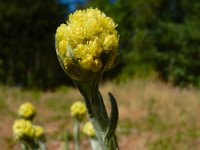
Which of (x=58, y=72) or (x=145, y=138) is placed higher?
(x=58, y=72)

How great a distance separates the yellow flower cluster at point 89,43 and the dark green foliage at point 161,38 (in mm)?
20064

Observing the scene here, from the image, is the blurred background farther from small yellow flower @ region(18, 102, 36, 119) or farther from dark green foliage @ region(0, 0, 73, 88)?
small yellow flower @ region(18, 102, 36, 119)

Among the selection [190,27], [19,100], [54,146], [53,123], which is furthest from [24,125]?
[190,27]

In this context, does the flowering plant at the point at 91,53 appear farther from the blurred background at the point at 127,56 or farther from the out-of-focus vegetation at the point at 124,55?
the out-of-focus vegetation at the point at 124,55

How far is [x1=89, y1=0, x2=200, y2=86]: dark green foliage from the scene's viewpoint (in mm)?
23000

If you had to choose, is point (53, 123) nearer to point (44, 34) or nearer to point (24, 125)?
point (24, 125)

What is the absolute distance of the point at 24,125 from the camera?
8.21ft

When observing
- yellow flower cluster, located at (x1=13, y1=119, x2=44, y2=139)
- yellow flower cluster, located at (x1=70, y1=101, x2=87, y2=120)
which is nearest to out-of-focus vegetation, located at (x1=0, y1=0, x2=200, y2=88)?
yellow flower cluster, located at (x1=70, y1=101, x2=87, y2=120)

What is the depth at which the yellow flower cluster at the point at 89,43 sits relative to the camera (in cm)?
121

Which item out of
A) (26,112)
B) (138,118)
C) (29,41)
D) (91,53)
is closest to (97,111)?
(91,53)

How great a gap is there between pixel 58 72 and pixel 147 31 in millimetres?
4823

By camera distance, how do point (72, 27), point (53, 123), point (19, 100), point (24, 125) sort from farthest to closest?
point (19, 100) → point (53, 123) → point (24, 125) → point (72, 27)

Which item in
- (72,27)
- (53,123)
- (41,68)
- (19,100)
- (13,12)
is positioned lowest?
(72,27)

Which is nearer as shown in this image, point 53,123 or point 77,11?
point 77,11
